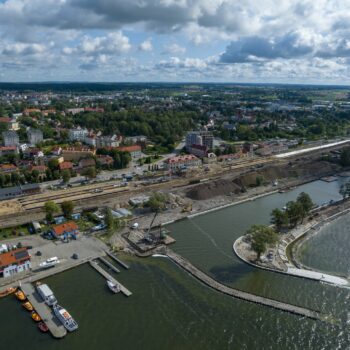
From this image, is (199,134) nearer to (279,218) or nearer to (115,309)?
(279,218)

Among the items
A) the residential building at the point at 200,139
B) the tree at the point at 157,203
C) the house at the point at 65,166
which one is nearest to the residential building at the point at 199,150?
the residential building at the point at 200,139

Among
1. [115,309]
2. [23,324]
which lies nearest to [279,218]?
[115,309]

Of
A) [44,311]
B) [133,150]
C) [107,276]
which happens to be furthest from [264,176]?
[44,311]

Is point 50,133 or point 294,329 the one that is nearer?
point 294,329

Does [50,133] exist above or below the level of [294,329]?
above

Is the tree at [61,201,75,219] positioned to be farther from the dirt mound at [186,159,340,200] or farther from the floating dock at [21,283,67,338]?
the dirt mound at [186,159,340,200]

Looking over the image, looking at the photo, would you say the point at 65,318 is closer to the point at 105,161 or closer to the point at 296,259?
the point at 296,259

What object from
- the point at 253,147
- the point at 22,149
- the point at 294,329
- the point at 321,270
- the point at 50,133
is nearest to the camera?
the point at 294,329
